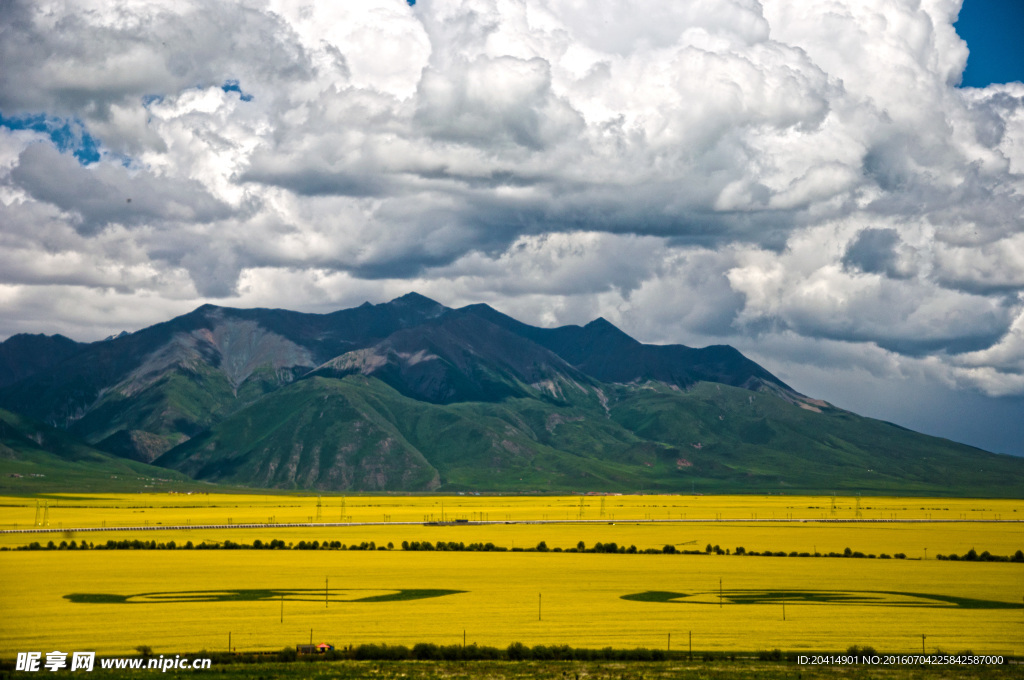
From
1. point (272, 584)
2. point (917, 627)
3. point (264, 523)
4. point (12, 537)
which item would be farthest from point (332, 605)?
point (264, 523)

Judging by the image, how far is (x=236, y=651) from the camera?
5669 cm

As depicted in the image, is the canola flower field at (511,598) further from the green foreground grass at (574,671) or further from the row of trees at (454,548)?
the green foreground grass at (574,671)

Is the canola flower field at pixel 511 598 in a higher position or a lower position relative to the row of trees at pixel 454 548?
lower

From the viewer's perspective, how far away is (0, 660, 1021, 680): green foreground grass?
1992 inches

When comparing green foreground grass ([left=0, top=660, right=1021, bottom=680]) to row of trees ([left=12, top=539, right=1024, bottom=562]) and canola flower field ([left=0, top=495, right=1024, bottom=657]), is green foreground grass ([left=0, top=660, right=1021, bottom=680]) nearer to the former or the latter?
canola flower field ([left=0, top=495, right=1024, bottom=657])

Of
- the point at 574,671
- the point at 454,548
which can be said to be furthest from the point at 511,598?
the point at 454,548

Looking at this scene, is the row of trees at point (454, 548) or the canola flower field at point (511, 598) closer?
the canola flower field at point (511, 598)

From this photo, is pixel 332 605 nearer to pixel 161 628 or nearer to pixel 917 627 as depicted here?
pixel 161 628

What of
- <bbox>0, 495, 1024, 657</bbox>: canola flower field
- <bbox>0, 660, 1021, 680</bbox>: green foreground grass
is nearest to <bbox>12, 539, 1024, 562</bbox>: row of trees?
<bbox>0, 495, 1024, 657</bbox>: canola flower field

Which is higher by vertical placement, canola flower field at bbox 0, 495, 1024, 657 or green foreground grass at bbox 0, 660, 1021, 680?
canola flower field at bbox 0, 495, 1024, 657

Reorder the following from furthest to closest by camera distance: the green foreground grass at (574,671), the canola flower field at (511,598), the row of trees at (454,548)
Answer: the row of trees at (454,548) → the canola flower field at (511,598) → the green foreground grass at (574,671)

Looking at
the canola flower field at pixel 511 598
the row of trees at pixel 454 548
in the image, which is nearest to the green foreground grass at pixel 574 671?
the canola flower field at pixel 511 598

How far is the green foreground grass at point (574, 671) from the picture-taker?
166ft

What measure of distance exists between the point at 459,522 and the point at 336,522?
24.5 metres
